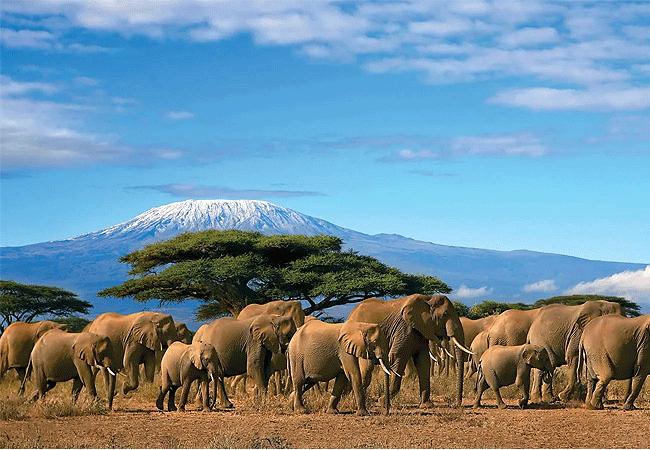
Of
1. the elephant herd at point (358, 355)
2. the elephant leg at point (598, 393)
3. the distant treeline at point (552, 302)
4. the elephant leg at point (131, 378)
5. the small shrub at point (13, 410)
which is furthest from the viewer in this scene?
the distant treeline at point (552, 302)

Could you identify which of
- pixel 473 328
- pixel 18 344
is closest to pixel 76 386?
pixel 18 344

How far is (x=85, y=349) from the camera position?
18953 millimetres

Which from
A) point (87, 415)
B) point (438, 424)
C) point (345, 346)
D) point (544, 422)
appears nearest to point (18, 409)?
point (87, 415)

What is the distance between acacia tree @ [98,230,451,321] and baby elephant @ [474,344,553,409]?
2568 cm

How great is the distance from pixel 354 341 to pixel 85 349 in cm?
520

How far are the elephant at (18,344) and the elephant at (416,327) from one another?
8407 millimetres

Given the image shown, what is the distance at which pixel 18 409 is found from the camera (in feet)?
59.5

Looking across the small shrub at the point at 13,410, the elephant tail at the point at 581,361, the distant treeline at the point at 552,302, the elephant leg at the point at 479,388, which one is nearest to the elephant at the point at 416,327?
the elephant leg at the point at 479,388

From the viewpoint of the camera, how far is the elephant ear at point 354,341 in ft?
57.5

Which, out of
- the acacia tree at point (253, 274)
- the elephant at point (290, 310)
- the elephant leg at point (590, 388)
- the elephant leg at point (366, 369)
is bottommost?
the elephant leg at point (590, 388)

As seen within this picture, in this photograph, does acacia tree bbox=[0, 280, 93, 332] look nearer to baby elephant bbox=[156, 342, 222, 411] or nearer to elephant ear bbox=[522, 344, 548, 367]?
baby elephant bbox=[156, 342, 222, 411]

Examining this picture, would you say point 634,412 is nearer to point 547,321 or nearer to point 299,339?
point 547,321

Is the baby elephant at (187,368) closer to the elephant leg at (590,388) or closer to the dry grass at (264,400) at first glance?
the dry grass at (264,400)

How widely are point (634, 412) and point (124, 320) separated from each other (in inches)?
442
